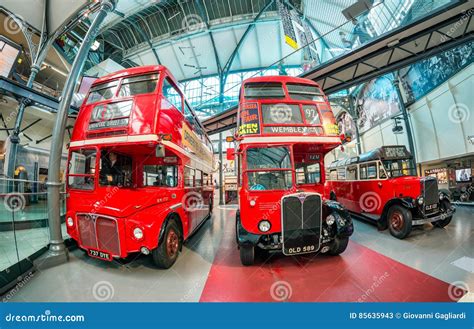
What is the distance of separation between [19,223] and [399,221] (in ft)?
29.5

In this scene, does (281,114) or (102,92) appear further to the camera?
(102,92)

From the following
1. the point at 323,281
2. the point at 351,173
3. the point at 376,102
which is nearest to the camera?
the point at 323,281

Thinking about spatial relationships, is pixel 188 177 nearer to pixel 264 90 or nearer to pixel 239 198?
pixel 239 198

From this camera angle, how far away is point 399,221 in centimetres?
508

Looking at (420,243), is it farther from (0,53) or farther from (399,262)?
(0,53)

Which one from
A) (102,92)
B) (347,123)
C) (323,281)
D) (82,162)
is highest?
(347,123)

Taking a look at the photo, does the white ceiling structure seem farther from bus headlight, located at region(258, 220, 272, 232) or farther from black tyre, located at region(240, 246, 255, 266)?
black tyre, located at region(240, 246, 255, 266)

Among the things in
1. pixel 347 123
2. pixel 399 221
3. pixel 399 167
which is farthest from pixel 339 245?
pixel 347 123

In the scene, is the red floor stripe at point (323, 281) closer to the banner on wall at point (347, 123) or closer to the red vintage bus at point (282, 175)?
the red vintage bus at point (282, 175)

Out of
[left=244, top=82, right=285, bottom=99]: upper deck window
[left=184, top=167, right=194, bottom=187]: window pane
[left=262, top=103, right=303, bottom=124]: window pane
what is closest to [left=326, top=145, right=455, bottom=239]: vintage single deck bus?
[left=262, top=103, right=303, bottom=124]: window pane

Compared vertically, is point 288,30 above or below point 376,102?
above

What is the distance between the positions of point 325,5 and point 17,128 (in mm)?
16941

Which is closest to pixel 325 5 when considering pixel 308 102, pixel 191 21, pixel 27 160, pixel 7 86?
pixel 191 21

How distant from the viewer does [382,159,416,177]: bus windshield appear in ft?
19.3
